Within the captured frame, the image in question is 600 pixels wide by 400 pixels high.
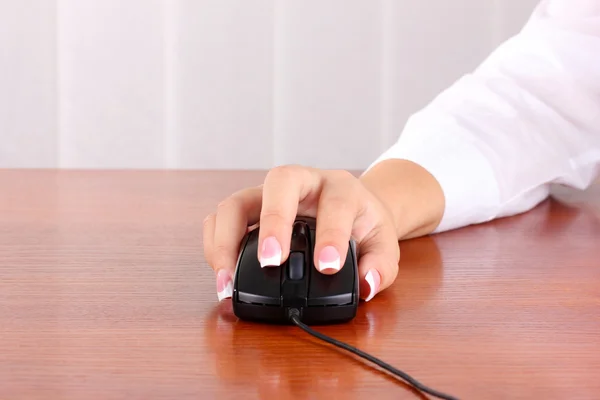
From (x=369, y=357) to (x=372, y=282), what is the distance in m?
0.12

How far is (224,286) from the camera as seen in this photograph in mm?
502

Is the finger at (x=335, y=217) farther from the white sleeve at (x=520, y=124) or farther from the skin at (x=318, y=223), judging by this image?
the white sleeve at (x=520, y=124)

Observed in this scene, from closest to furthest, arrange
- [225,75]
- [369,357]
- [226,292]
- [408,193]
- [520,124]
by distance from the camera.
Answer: [369,357], [226,292], [408,193], [520,124], [225,75]

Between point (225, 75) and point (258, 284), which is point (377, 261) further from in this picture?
point (225, 75)

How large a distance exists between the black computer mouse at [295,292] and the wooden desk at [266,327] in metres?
0.01

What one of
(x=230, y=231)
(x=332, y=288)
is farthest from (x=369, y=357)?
(x=230, y=231)

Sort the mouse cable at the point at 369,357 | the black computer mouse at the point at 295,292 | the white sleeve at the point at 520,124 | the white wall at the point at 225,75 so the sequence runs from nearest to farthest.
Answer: the mouse cable at the point at 369,357 → the black computer mouse at the point at 295,292 → the white sleeve at the point at 520,124 → the white wall at the point at 225,75

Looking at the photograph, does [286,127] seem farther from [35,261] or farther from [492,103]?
[35,261]

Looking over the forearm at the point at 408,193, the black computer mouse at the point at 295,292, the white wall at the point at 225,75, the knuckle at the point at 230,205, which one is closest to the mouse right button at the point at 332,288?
the black computer mouse at the point at 295,292

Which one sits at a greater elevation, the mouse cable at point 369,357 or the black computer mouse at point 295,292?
the black computer mouse at point 295,292

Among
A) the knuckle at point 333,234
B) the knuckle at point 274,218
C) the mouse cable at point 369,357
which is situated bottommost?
the mouse cable at point 369,357

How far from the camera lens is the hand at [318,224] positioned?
482 mm

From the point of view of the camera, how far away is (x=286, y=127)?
2.07 metres

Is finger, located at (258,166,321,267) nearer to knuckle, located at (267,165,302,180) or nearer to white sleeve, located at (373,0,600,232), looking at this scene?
knuckle, located at (267,165,302,180)
